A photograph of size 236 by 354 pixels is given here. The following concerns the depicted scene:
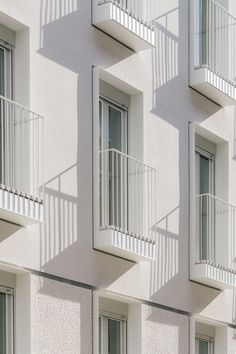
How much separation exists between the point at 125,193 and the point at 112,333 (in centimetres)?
226

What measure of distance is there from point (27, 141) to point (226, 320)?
7.47 metres

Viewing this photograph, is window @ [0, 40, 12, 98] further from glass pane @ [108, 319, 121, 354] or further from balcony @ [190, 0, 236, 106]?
balcony @ [190, 0, 236, 106]

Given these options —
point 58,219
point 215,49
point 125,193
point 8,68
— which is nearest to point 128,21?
point 125,193

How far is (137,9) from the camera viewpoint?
2506 cm

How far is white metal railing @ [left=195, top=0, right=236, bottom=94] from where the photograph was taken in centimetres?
2812

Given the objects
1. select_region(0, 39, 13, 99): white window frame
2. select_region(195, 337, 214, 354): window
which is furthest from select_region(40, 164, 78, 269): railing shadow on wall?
select_region(195, 337, 214, 354): window

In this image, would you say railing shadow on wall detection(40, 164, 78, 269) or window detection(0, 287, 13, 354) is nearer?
window detection(0, 287, 13, 354)

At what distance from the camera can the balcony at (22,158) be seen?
21.2 meters

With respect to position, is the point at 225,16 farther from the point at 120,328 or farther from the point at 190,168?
the point at 120,328

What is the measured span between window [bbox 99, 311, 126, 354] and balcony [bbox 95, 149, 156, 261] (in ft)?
3.51

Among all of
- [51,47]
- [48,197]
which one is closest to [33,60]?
[51,47]

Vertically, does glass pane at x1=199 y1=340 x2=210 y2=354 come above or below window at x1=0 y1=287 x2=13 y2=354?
above

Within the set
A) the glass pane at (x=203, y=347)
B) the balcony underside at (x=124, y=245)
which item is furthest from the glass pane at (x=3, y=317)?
the glass pane at (x=203, y=347)

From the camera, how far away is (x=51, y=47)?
22.9 meters
